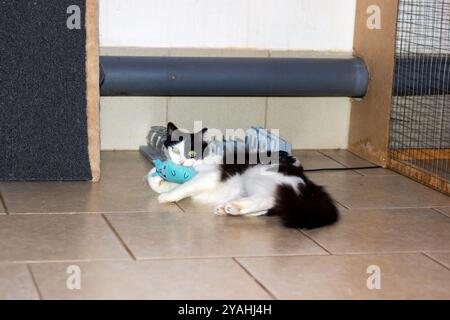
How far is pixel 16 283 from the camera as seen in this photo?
1782mm

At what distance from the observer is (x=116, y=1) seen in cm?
310

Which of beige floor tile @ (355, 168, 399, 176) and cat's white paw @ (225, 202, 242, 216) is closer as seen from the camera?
cat's white paw @ (225, 202, 242, 216)

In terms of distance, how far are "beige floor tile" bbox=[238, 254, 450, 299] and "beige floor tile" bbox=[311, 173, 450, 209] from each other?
530mm

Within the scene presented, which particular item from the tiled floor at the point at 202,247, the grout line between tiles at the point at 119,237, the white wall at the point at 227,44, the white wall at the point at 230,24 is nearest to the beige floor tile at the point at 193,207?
the tiled floor at the point at 202,247

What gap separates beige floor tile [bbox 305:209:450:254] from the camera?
217cm

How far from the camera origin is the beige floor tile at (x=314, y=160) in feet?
10.2

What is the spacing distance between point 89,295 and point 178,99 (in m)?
1.58

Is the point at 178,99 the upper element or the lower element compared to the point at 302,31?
lower

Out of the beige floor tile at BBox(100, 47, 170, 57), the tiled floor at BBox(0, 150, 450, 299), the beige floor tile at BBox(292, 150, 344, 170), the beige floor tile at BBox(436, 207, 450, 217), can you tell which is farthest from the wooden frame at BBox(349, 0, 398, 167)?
the beige floor tile at BBox(100, 47, 170, 57)

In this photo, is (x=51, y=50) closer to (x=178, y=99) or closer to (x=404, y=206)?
(x=178, y=99)

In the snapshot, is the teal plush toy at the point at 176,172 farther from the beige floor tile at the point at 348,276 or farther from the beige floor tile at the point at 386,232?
the beige floor tile at the point at 348,276

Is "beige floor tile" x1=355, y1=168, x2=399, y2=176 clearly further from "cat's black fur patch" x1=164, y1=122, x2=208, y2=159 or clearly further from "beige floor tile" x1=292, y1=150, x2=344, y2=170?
"cat's black fur patch" x1=164, y1=122, x2=208, y2=159
